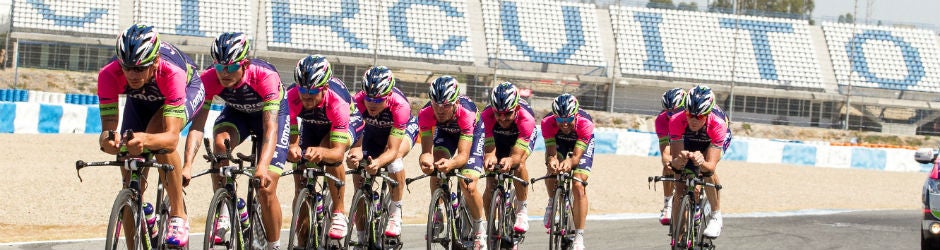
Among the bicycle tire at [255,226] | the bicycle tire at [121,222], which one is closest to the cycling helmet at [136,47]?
the bicycle tire at [121,222]

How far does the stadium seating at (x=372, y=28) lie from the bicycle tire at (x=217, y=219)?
35087 millimetres

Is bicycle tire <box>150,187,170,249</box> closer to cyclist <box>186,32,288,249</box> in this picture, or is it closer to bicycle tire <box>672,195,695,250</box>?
cyclist <box>186,32,288,249</box>

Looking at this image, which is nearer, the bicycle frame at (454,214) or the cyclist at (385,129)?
the cyclist at (385,129)

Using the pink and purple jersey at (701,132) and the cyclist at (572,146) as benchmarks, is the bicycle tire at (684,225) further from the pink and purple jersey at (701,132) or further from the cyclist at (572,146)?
the cyclist at (572,146)

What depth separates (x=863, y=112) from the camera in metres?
46.4

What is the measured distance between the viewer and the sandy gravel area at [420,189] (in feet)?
41.5

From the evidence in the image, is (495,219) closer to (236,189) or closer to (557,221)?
(557,221)

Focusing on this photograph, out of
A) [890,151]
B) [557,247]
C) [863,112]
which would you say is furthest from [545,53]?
[557,247]

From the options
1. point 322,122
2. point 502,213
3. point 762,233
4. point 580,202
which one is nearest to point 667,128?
point 580,202


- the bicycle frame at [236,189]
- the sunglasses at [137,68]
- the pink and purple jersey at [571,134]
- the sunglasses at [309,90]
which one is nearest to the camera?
the sunglasses at [137,68]

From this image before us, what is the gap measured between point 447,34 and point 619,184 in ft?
78.7

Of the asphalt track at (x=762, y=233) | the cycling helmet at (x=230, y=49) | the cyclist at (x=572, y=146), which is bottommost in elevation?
the asphalt track at (x=762, y=233)

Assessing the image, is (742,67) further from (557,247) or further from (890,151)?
(557,247)

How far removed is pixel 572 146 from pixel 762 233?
4007 mm
